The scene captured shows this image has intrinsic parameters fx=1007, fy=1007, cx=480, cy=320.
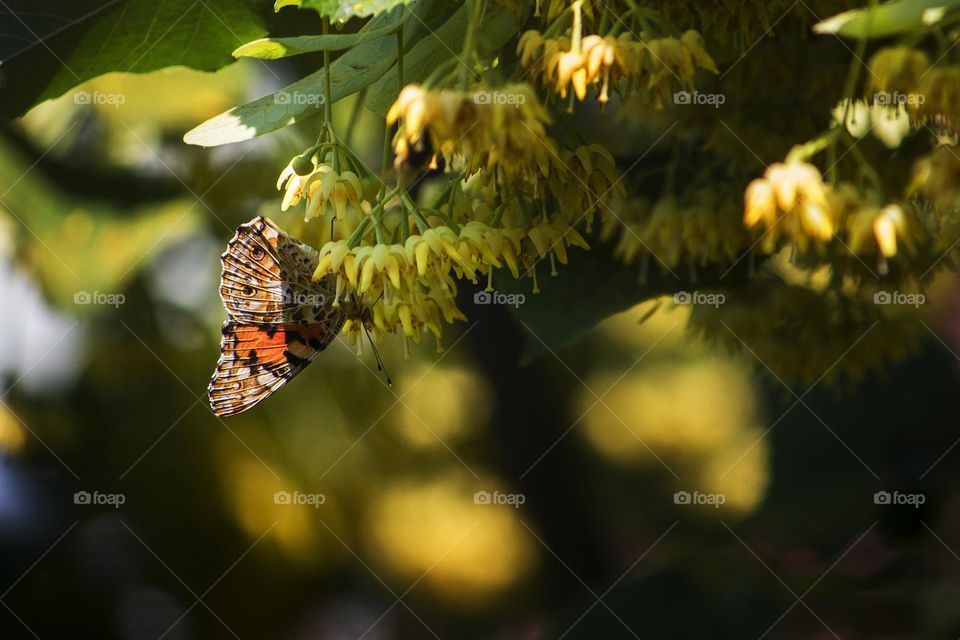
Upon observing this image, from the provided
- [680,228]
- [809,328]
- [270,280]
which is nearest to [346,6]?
[270,280]

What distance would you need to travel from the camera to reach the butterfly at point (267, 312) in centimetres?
61

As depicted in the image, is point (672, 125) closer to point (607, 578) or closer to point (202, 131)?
point (202, 131)

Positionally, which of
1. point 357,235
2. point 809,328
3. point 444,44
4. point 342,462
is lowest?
Result: point 342,462

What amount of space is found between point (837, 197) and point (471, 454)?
689mm

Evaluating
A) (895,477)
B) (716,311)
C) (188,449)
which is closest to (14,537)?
(188,449)

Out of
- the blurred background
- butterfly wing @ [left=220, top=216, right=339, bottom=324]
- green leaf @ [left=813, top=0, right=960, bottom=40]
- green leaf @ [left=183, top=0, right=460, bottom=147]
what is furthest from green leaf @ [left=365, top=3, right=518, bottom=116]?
the blurred background

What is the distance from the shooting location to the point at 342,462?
1.17 m

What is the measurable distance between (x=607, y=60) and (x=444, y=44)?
15 cm

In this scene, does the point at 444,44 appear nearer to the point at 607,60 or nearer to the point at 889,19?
the point at 607,60

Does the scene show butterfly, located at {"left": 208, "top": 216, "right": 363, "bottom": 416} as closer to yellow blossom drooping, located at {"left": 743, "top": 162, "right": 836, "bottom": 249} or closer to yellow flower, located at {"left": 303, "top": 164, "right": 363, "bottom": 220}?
yellow flower, located at {"left": 303, "top": 164, "right": 363, "bottom": 220}

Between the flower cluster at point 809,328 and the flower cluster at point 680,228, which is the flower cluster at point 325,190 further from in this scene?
the flower cluster at point 809,328

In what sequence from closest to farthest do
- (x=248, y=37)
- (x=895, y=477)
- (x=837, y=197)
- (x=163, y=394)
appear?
(x=837, y=197) → (x=248, y=37) → (x=895, y=477) → (x=163, y=394)

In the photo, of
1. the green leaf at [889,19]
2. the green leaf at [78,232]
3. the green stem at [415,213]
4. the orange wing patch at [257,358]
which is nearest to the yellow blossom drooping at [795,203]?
the green leaf at [889,19]

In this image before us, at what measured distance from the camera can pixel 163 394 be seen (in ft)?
A: 3.90
